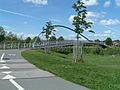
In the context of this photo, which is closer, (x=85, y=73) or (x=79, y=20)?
(x=85, y=73)

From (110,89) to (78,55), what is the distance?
57.7 ft

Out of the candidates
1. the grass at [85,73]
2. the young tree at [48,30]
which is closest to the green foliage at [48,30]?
the young tree at [48,30]

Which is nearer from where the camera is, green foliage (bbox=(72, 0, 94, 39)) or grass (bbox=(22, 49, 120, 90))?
grass (bbox=(22, 49, 120, 90))

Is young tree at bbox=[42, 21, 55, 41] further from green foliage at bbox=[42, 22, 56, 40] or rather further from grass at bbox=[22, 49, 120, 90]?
grass at bbox=[22, 49, 120, 90]

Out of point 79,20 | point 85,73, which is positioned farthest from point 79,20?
point 85,73

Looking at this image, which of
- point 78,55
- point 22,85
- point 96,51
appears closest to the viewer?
point 22,85

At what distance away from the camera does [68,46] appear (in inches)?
3812

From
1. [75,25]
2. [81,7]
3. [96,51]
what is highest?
[81,7]

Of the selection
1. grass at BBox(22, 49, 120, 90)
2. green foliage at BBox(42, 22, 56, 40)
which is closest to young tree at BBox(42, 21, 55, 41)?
green foliage at BBox(42, 22, 56, 40)

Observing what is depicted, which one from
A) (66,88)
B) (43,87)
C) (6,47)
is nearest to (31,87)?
(43,87)

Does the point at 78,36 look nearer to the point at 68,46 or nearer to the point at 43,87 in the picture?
the point at 43,87

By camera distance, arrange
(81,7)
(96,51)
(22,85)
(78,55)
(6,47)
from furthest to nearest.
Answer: (96,51) < (6,47) < (81,7) < (78,55) < (22,85)

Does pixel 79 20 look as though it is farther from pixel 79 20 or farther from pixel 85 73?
pixel 85 73

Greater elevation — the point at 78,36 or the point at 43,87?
the point at 78,36
